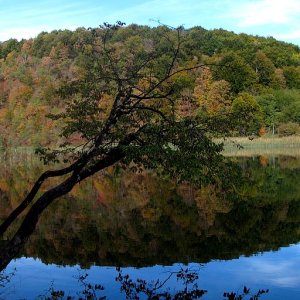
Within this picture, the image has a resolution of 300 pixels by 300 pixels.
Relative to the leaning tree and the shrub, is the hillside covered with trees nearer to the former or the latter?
the shrub

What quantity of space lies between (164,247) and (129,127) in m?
5.91

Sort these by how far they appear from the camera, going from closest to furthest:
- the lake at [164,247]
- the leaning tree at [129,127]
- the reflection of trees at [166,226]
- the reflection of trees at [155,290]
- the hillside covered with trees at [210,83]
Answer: the leaning tree at [129,127], the reflection of trees at [155,290], the lake at [164,247], the reflection of trees at [166,226], the hillside covered with trees at [210,83]

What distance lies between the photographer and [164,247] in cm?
1544

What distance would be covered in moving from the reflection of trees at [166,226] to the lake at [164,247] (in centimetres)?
3

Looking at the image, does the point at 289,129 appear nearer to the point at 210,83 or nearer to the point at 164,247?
the point at 210,83

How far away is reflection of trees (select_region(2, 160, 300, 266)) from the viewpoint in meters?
14.9

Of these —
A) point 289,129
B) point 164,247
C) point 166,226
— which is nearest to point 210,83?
point 289,129

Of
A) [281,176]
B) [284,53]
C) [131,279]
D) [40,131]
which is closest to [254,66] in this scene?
[284,53]

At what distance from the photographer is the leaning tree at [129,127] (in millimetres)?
8844

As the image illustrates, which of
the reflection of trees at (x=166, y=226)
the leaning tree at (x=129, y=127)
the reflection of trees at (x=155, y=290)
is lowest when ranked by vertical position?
the reflection of trees at (x=166, y=226)

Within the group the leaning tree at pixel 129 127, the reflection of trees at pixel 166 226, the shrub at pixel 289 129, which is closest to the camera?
the leaning tree at pixel 129 127

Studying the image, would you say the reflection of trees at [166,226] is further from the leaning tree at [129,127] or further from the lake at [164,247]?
the leaning tree at [129,127]

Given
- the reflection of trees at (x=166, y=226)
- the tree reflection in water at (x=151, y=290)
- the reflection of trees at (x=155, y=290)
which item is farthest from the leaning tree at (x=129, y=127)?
the reflection of trees at (x=155, y=290)

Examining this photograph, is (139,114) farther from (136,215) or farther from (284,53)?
(284,53)
